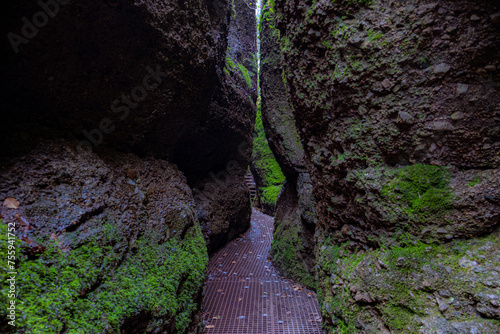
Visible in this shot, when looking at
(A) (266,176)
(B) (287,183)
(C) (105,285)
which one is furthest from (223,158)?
(A) (266,176)

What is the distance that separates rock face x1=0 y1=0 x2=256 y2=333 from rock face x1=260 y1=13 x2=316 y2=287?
258 cm

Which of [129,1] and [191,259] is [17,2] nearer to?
[129,1]

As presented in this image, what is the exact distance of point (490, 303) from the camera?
76.0 inches

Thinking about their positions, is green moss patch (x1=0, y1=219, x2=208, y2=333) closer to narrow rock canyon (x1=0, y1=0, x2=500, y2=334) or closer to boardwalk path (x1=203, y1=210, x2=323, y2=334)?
narrow rock canyon (x1=0, y1=0, x2=500, y2=334)

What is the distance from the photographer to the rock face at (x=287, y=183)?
660cm

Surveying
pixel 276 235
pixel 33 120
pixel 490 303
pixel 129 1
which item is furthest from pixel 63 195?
pixel 276 235

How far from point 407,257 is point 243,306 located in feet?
11.4

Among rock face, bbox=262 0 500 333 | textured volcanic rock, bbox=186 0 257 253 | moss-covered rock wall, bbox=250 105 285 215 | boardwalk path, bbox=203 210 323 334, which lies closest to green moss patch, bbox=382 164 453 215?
rock face, bbox=262 0 500 333

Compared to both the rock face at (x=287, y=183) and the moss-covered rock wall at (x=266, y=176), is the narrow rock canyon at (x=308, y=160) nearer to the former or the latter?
the rock face at (x=287, y=183)

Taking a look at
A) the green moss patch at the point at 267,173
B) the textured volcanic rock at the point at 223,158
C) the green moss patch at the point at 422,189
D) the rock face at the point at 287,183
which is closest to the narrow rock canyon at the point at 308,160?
the green moss patch at the point at 422,189

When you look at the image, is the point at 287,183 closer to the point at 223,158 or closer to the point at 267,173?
the point at 223,158

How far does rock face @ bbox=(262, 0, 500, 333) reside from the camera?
7.27ft

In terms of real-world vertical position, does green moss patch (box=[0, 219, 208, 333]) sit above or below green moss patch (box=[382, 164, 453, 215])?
below

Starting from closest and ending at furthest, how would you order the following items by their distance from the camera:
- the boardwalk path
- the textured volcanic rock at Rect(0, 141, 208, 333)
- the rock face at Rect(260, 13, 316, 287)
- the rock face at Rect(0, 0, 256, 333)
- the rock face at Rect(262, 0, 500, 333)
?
the rock face at Rect(262, 0, 500, 333) → the textured volcanic rock at Rect(0, 141, 208, 333) → the rock face at Rect(0, 0, 256, 333) → the boardwalk path → the rock face at Rect(260, 13, 316, 287)
